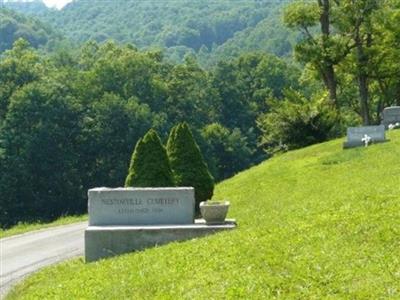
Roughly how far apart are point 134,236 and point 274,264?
558 cm

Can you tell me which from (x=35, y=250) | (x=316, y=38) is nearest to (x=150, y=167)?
(x=35, y=250)

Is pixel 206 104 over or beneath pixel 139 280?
beneath

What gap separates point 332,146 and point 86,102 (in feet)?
131

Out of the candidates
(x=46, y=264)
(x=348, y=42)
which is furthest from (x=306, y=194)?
(x=348, y=42)

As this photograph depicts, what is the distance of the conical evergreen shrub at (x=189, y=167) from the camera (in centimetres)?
2020

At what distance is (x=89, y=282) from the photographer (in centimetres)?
1174

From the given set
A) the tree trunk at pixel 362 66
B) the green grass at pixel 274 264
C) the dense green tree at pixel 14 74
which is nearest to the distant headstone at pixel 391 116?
the tree trunk at pixel 362 66

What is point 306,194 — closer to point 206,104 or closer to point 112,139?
point 112,139

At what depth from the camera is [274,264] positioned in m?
10.1

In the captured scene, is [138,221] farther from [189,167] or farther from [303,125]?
[303,125]

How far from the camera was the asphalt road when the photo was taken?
16109 mm

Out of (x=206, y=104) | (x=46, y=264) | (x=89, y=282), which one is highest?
(x=89, y=282)

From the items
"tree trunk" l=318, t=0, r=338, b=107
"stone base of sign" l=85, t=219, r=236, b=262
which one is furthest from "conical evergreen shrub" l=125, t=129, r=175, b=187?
Answer: "tree trunk" l=318, t=0, r=338, b=107

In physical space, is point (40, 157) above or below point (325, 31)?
below
